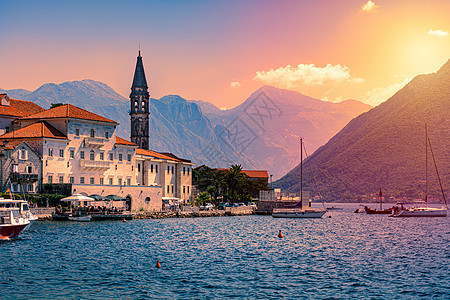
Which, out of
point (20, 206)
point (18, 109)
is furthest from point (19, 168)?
point (20, 206)

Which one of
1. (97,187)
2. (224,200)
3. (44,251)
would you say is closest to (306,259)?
(44,251)

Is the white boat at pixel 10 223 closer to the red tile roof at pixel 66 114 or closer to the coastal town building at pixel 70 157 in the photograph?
the coastal town building at pixel 70 157

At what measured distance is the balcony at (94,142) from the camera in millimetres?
86625

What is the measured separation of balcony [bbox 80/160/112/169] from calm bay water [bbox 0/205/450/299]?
89.4 ft

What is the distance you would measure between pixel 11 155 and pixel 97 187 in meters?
13.5

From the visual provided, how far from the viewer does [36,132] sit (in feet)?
265

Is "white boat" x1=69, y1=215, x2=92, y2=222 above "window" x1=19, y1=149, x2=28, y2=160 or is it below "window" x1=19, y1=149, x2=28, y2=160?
below

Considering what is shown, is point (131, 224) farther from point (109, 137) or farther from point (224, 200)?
point (224, 200)

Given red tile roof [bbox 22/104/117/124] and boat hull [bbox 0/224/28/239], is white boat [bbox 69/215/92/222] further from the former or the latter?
boat hull [bbox 0/224/28/239]

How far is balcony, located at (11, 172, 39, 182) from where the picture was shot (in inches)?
2931

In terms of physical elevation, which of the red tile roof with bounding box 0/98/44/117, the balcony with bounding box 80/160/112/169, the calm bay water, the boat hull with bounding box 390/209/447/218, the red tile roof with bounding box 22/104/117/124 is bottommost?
the calm bay water

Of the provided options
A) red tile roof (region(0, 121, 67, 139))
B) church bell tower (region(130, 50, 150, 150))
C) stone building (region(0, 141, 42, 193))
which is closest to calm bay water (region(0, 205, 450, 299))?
stone building (region(0, 141, 42, 193))

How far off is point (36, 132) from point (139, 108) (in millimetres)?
49758

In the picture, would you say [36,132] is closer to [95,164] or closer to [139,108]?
[95,164]
